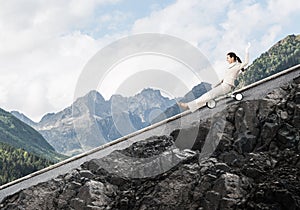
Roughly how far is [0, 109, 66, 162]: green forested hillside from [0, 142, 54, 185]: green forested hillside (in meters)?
58.7

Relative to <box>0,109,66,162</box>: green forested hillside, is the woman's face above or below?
below

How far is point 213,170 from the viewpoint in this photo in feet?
30.9

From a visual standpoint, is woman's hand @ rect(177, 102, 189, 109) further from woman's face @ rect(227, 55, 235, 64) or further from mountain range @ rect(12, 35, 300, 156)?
woman's face @ rect(227, 55, 235, 64)

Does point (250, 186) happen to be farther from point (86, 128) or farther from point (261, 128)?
point (86, 128)

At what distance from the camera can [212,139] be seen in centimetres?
1018

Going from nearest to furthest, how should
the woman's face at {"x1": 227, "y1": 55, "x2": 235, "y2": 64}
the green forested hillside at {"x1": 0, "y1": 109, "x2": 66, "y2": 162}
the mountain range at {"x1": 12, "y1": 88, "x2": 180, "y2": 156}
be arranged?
the mountain range at {"x1": 12, "y1": 88, "x2": 180, "y2": 156} < the woman's face at {"x1": 227, "y1": 55, "x2": 235, "y2": 64} < the green forested hillside at {"x1": 0, "y1": 109, "x2": 66, "y2": 162}

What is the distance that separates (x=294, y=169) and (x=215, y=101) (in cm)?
278

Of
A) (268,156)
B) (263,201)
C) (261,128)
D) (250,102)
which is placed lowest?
(263,201)

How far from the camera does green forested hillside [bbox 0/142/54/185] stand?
41.0 meters

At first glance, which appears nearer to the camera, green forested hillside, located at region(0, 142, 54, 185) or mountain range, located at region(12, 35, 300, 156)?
mountain range, located at region(12, 35, 300, 156)

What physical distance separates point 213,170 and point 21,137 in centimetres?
11067

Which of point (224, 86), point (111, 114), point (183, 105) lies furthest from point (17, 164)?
point (111, 114)

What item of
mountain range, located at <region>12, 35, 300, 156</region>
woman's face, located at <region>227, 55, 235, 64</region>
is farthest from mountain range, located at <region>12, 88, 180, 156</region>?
woman's face, located at <region>227, 55, 235, 64</region>

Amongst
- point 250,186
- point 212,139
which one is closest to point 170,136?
point 212,139
